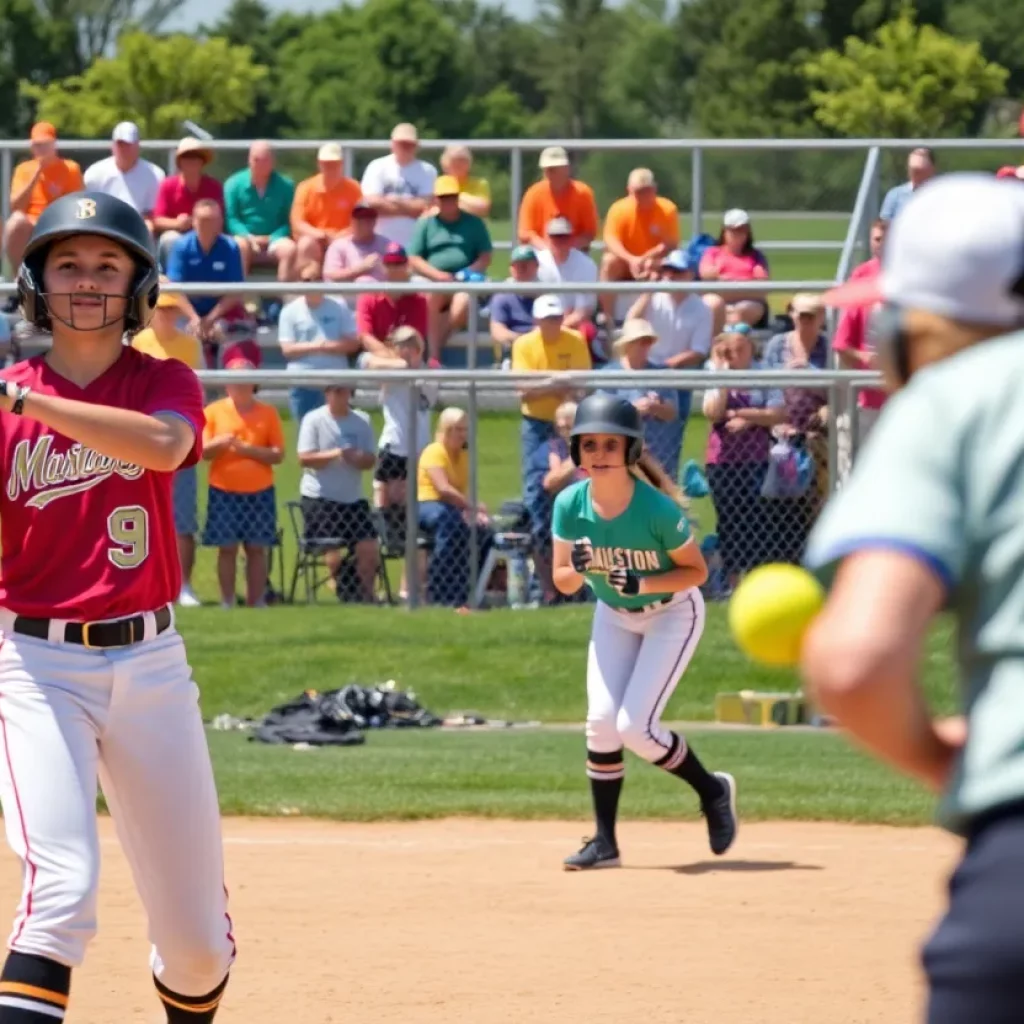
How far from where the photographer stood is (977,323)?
2.51 meters

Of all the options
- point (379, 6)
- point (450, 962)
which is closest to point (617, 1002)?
point (450, 962)

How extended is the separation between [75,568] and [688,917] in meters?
3.79

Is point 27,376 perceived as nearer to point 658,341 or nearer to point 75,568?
point 75,568

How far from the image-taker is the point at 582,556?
28.5 feet

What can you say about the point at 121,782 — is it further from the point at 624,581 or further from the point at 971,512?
the point at 624,581

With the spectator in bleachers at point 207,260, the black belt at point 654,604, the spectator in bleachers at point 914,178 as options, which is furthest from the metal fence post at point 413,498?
the black belt at point 654,604

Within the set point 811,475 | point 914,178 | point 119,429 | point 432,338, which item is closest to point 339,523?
point 432,338

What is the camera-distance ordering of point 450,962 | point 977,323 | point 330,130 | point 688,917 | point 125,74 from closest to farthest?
point 977,323
point 450,962
point 688,917
point 125,74
point 330,130

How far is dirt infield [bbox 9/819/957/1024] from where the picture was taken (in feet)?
21.8

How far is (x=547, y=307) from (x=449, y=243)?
2.32 meters

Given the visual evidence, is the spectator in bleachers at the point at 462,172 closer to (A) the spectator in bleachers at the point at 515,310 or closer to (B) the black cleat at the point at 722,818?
(A) the spectator in bleachers at the point at 515,310

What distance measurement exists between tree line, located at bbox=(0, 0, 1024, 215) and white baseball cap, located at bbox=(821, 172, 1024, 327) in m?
34.7

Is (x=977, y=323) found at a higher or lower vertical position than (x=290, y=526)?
higher

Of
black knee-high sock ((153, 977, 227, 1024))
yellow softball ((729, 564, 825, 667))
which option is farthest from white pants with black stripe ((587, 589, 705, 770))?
yellow softball ((729, 564, 825, 667))
